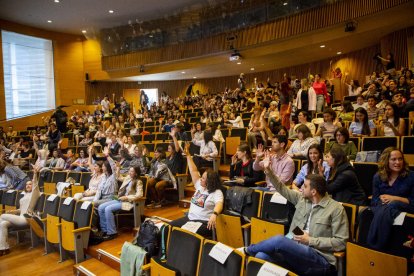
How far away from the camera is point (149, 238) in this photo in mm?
2832

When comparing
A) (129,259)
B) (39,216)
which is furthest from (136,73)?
(129,259)

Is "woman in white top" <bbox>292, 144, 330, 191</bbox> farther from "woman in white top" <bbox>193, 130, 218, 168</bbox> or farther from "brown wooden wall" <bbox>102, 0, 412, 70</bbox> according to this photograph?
"brown wooden wall" <bbox>102, 0, 412, 70</bbox>

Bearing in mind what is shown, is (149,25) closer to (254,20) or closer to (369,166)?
(254,20)

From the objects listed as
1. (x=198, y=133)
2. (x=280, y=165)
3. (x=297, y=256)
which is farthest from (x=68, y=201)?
(x=297, y=256)

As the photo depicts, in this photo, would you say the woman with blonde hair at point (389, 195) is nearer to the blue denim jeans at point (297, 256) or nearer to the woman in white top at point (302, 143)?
the blue denim jeans at point (297, 256)

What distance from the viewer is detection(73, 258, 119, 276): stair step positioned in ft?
10.8

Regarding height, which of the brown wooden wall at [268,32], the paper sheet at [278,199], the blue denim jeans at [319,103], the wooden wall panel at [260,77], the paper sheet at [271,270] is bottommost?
the paper sheet at [271,270]

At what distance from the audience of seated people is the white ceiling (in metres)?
4.94

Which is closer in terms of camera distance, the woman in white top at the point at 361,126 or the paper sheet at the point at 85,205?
the paper sheet at the point at 85,205

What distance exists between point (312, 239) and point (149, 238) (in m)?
1.39

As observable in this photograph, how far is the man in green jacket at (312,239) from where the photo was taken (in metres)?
1.96

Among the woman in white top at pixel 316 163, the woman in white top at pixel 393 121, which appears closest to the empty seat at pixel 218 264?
the woman in white top at pixel 316 163

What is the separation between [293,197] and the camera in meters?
2.52

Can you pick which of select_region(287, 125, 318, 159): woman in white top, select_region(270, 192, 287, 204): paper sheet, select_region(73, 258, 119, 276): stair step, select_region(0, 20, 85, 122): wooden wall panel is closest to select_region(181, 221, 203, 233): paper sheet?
select_region(270, 192, 287, 204): paper sheet
